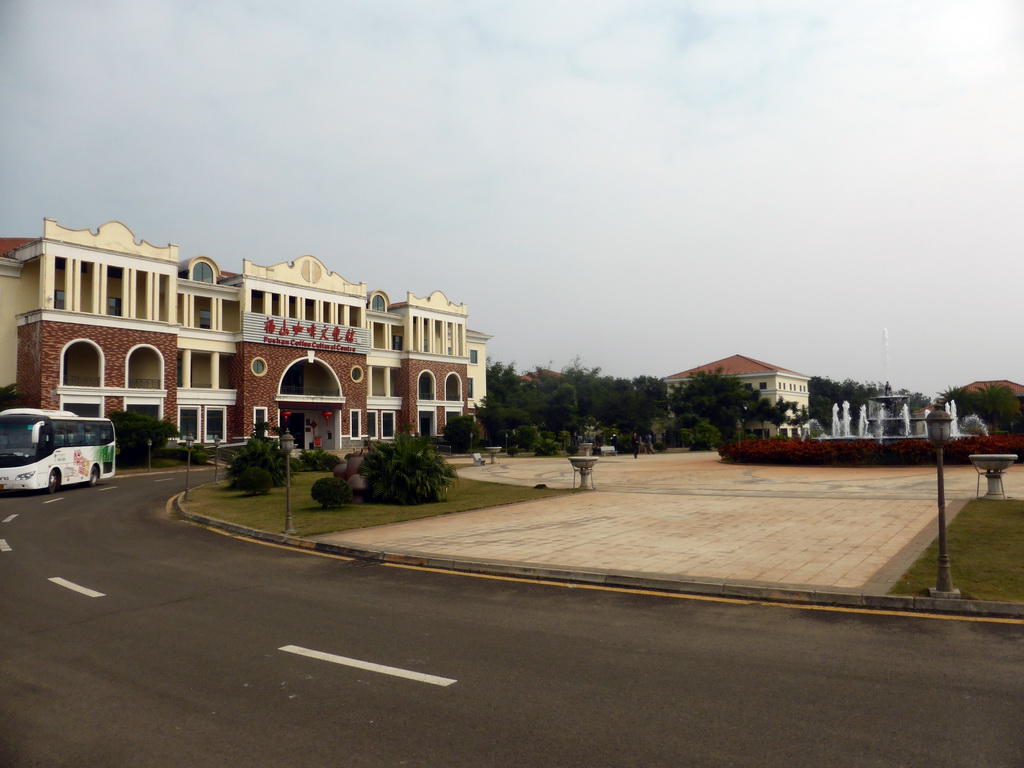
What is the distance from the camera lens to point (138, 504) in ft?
70.3

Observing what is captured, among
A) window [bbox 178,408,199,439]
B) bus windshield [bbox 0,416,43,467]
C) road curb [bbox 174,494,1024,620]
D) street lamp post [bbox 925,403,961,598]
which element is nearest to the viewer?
road curb [bbox 174,494,1024,620]

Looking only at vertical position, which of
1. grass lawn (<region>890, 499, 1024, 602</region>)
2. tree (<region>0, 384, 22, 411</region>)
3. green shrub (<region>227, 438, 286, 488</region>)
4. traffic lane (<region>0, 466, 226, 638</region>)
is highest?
tree (<region>0, 384, 22, 411</region>)

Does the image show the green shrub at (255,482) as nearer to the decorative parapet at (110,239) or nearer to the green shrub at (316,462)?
the green shrub at (316,462)

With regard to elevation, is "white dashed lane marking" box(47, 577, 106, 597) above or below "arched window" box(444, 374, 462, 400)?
below

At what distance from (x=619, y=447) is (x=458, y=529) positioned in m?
48.5

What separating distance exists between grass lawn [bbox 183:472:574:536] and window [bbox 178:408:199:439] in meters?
25.2

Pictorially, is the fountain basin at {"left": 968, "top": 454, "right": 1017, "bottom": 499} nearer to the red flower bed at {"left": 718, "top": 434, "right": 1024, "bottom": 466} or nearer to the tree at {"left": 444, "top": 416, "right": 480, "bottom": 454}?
the red flower bed at {"left": 718, "top": 434, "right": 1024, "bottom": 466}

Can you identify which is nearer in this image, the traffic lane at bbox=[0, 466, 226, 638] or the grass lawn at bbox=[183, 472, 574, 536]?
the traffic lane at bbox=[0, 466, 226, 638]

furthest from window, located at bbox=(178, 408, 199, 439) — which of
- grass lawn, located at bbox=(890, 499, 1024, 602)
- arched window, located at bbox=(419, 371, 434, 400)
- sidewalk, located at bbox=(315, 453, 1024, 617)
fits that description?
grass lawn, located at bbox=(890, 499, 1024, 602)

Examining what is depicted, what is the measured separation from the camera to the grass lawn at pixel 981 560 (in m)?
7.98

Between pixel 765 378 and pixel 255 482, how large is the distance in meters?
94.4

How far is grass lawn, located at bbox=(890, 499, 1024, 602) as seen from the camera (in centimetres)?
798

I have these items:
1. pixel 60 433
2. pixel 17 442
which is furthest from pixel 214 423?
pixel 17 442

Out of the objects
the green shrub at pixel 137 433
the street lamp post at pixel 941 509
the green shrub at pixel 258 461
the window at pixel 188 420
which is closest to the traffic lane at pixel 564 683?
the street lamp post at pixel 941 509
